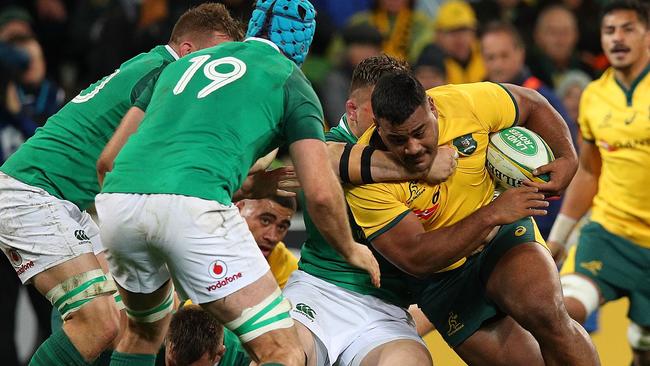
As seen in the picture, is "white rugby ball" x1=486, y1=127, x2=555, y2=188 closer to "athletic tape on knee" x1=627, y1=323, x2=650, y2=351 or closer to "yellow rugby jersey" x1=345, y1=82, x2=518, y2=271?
"yellow rugby jersey" x1=345, y1=82, x2=518, y2=271

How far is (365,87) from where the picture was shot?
565cm

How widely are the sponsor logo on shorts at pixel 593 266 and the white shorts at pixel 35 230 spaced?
10.4ft

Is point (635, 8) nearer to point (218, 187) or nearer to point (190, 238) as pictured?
point (218, 187)

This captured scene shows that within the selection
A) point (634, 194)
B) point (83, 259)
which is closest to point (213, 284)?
point (83, 259)

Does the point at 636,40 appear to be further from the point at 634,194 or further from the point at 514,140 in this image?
the point at 514,140

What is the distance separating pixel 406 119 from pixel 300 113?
0.56 m

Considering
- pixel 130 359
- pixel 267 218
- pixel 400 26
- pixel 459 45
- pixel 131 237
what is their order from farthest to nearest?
pixel 400 26 → pixel 459 45 → pixel 267 218 → pixel 130 359 → pixel 131 237

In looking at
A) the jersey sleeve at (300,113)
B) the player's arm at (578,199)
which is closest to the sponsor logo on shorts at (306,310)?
the jersey sleeve at (300,113)

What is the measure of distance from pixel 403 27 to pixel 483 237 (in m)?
5.28

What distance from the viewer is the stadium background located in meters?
8.99

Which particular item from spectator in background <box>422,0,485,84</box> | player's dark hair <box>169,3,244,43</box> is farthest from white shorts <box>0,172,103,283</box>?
spectator in background <box>422,0,485,84</box>

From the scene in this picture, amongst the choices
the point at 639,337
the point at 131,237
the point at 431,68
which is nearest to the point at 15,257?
the point at 131,237

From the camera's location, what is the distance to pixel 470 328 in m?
5.68

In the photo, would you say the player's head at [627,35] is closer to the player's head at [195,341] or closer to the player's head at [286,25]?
the player's head at [286,25]
